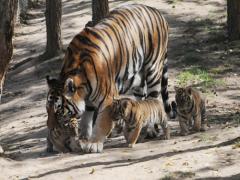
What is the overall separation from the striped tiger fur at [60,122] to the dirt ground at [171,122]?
241 mm

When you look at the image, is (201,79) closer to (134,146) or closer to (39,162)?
(134,146)

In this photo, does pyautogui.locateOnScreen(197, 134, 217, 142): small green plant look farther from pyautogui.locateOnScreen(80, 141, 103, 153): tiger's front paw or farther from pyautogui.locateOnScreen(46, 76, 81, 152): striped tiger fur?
pyautogui.locateOnScreen(46, 76, 81, 152): striped tiger fur

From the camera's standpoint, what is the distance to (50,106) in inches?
314

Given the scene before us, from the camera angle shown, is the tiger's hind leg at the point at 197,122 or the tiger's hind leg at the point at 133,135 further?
the tiger's hind leg at the point at 197,122

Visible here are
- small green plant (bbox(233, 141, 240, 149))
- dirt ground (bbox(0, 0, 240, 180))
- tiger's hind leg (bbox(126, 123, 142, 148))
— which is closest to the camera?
dirt ground (bbox(0, 0, 240, 180))

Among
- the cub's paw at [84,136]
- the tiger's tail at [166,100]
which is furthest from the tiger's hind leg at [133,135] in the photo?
the tiger's tail at [166,100]

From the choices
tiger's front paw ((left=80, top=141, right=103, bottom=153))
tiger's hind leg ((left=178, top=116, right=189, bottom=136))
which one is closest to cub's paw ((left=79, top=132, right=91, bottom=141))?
tiger's front paw ((left=80, top=141, right=103, bottom=153))

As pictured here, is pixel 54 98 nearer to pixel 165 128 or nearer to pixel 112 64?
pixel 112 64

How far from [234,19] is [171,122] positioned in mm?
6183

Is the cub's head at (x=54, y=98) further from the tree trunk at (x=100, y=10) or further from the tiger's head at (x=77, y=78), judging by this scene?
the tree trunk at (x=100, y=10)

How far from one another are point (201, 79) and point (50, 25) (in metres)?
5.59

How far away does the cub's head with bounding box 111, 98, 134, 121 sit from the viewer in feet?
26.7

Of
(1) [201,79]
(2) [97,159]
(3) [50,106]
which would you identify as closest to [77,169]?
(2) [97,159]

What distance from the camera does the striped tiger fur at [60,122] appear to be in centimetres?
794
